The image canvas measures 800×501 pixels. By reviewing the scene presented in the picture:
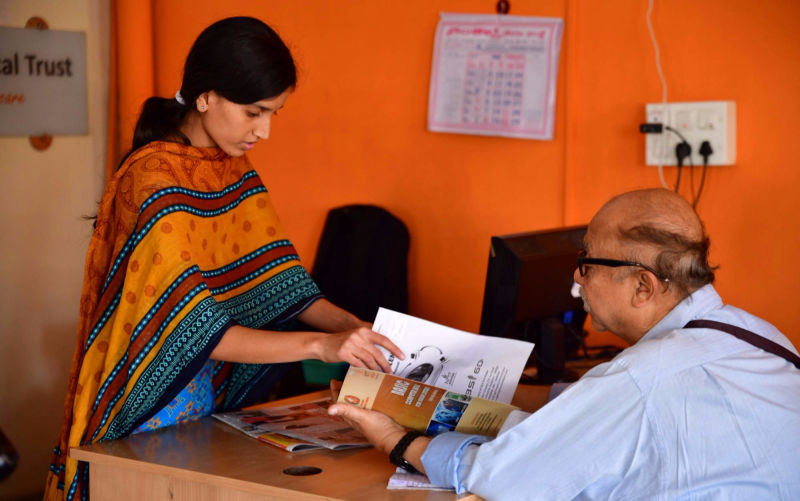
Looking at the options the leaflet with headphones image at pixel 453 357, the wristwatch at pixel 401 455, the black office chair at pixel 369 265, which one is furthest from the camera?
the black office chair at pixel 369 265

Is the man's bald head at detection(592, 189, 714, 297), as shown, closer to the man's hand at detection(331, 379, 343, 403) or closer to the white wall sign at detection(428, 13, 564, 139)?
the man's hand at detection(331, 379, 343, 403)

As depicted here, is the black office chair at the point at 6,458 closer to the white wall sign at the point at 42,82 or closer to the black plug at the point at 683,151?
the black plug at the point at 683,151

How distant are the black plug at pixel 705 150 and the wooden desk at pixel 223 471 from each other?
1.48 metres

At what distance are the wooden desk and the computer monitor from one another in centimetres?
57

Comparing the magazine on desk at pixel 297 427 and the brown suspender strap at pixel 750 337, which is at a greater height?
the brown suspender strap at pixel 750 337

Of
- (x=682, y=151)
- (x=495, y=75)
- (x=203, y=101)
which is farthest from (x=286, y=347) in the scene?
(x=495, y=75)

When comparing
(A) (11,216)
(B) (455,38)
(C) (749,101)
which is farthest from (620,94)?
(A) (11,216)

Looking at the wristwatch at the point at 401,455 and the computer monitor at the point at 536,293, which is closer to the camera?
the wristwatch at the point at 401,455

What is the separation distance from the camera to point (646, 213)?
1589 millimetres

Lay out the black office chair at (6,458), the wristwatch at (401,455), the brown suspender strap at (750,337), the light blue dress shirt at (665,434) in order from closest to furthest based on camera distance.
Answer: the black office chair at (6,458), the light blue dress shirt at (665,434), the brown suspender strap at (750,337), the wristwatch at (401,455)

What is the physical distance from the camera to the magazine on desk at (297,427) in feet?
6.06

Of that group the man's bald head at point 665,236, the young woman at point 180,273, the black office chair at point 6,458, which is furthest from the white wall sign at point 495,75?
the black office chair at point 6,458

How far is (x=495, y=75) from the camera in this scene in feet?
10.2

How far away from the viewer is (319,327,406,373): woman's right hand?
5.73ft
